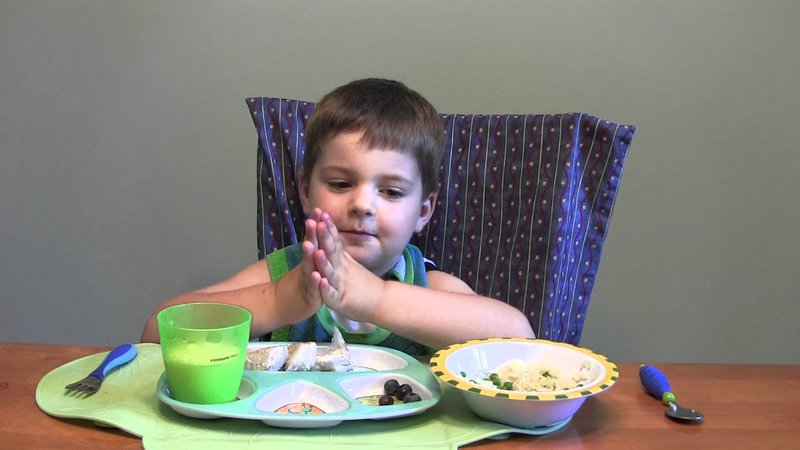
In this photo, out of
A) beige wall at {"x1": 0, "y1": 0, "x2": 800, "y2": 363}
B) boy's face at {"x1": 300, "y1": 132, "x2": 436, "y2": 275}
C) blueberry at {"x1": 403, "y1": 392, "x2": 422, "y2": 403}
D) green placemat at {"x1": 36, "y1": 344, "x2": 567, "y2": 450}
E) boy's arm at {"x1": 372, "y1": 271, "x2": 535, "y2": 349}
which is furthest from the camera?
beige wall at {"x1": 0, "y1": 0, "x2": 800, "y2": 363}

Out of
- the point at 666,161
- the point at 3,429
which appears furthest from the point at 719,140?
the point at 3,429

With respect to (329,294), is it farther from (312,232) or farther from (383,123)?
(383,123)

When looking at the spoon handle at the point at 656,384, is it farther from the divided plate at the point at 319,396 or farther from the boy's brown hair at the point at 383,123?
the boy's brown hair at the point at 383,123

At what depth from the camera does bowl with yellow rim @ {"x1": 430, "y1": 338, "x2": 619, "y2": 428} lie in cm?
95

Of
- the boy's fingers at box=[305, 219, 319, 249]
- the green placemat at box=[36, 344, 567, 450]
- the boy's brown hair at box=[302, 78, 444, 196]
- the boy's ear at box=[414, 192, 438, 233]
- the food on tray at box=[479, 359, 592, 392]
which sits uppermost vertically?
the boy's brown hair at box=[302, 78, 444, 196]

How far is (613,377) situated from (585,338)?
1651mm

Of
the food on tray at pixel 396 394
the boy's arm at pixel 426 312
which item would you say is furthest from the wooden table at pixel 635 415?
the boy's arm at pixel 426 312

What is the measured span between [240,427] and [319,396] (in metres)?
0.13

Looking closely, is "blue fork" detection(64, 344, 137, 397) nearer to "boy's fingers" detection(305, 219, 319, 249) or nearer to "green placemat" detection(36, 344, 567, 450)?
"green placemat" detection(36, 344, 567, 450)

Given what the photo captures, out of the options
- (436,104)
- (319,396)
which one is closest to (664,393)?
(319,396)

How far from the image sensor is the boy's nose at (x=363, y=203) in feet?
4.37

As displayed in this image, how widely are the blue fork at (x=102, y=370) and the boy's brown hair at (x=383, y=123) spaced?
0.48m

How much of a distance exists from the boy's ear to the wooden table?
496mm

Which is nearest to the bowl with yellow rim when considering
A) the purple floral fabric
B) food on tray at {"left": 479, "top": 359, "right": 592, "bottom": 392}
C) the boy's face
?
food on tray at {"left": 479, "top": 359, "right": 592, "bottom": 392}
